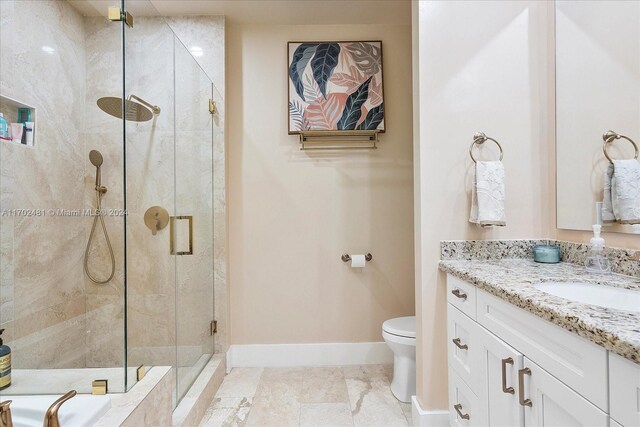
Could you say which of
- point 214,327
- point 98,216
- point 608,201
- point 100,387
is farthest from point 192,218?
point 608,201

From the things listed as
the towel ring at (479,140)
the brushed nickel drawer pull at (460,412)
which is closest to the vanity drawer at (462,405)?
the brushed nickel drawer pull at (460,412)

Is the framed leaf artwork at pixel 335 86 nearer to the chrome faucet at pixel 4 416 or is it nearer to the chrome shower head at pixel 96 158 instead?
the chrome shower head at pixel 96 158

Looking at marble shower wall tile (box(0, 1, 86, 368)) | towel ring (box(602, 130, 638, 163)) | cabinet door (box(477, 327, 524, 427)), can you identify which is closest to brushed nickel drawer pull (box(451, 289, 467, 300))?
cabinet door (box(477, 327, 524, 427))

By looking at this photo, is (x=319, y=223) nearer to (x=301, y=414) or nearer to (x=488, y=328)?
(x=301, y=414)

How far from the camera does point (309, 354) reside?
245cm

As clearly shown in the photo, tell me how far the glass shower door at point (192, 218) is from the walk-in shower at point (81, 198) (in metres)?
0.18

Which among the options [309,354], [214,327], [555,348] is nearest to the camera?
[555,348]

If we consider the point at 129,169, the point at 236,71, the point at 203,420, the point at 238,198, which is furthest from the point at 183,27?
the point at 203,420

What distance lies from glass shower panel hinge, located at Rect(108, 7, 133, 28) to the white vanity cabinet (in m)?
1.79

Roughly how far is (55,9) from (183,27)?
0.86 m

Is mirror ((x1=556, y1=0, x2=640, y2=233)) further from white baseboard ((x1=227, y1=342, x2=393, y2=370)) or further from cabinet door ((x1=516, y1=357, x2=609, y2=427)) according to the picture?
white baseboard ((x1=227, y1=342, x2=393, y2=370))

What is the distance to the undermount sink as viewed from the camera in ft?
3.37

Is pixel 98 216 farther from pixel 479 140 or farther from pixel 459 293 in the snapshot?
pixel 479 140

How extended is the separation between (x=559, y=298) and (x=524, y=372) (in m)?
0.25
